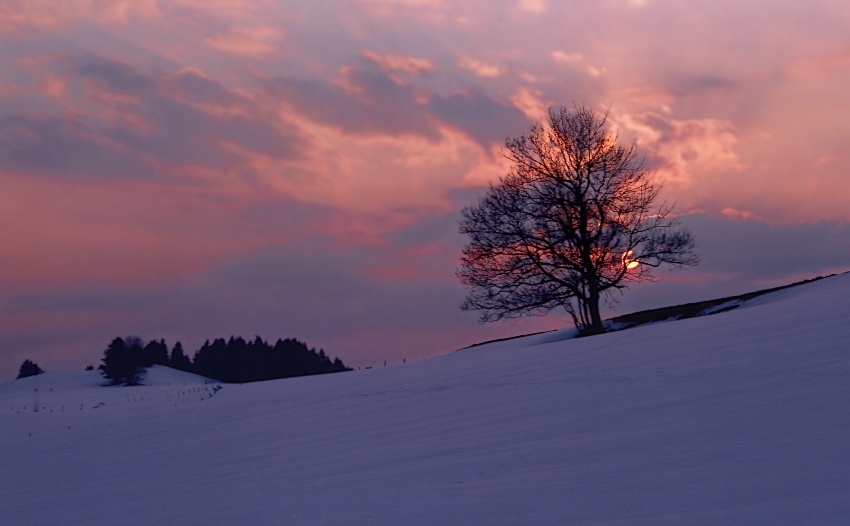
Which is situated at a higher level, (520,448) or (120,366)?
(120,366)

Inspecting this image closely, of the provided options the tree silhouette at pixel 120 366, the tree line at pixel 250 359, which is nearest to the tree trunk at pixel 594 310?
the tree silhouette at pixel 120 366

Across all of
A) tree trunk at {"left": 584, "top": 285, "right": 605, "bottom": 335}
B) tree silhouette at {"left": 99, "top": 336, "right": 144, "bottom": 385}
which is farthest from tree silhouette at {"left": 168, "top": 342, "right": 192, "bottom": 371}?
tree trunk at {"left": 584, "top": 285, "right": 605, "bottom": 335}

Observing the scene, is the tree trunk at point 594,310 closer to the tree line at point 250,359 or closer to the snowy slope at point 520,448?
the snowy slope at point 520,448

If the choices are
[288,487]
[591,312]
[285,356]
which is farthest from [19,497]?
[285,356]

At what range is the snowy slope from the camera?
566 centimetres

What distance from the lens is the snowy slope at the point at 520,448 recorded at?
223 inches

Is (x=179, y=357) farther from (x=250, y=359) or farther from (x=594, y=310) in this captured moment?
(x=594, y=310)

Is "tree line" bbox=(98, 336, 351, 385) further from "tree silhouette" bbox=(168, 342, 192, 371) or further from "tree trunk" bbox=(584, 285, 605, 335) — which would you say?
"tree trunk" bbox=(584, 285, 605, 335)

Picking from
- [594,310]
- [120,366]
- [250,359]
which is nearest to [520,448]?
[594,310]

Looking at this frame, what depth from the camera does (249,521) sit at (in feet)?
21.0

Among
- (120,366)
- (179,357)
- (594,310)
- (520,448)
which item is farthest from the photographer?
(179,357)

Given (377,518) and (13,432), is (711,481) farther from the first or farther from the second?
(13,432)

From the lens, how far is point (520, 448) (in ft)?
24.9

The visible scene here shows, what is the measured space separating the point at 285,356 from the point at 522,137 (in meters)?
58.2
